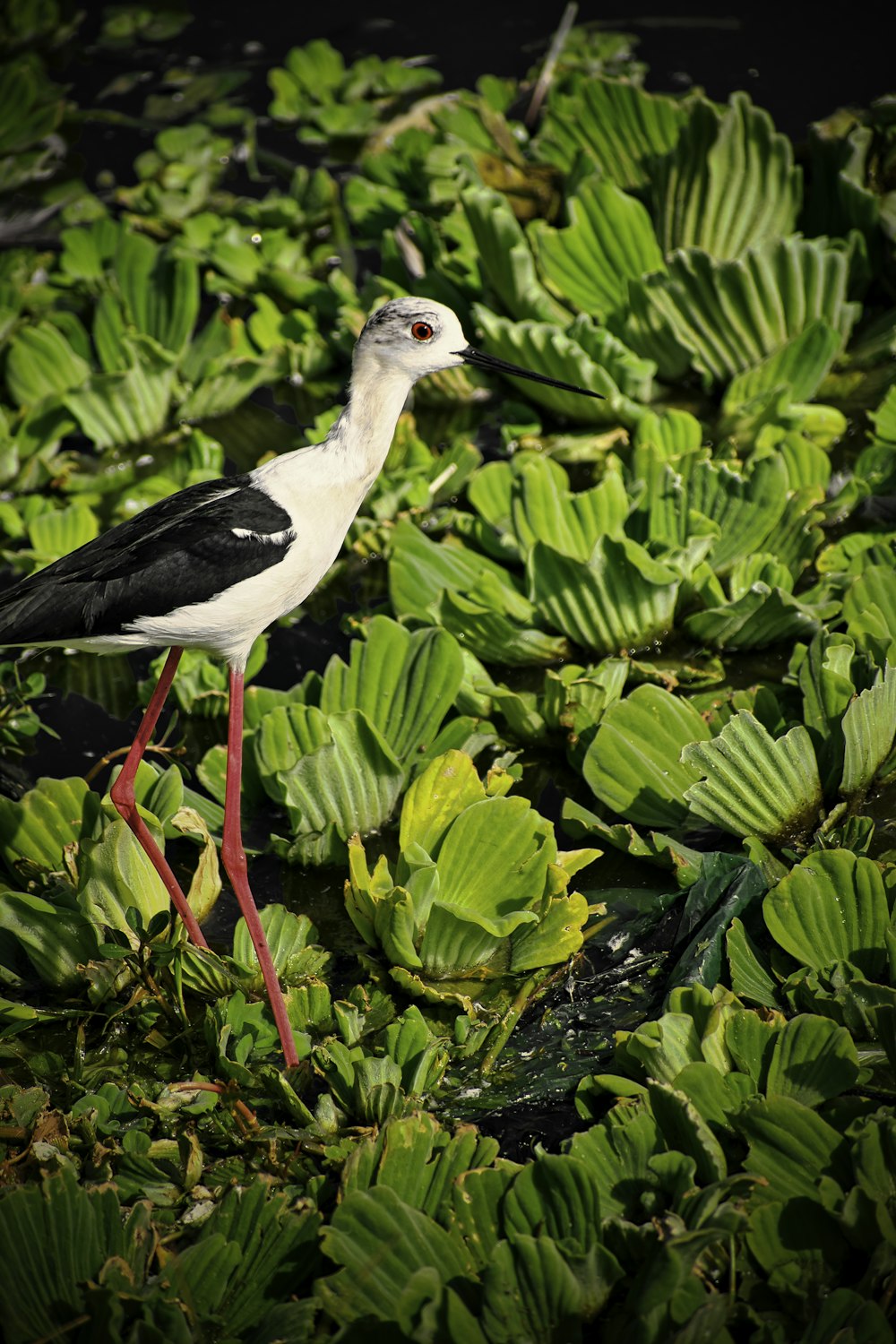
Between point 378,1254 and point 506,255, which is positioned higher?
point 506,255

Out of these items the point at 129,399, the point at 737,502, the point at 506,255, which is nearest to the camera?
the point at 737,502

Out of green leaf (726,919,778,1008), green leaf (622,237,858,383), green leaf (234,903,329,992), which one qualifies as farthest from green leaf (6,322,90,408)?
green leaf (726,919,778,1008)

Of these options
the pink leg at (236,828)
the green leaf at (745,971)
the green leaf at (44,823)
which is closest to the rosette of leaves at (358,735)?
the pink leg at (236,828)

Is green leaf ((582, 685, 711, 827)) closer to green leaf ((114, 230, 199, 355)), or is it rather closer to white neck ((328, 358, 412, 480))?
white neck ((328, 358, 412, 480))

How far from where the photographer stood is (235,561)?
2.66 meters

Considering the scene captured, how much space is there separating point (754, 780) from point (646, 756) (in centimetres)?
28

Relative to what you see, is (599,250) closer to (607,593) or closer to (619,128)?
(619,128)

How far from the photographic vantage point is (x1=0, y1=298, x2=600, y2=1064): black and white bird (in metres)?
2.67

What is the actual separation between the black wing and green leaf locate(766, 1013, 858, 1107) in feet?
4.60

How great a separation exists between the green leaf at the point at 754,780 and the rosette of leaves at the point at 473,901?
0.30 meters

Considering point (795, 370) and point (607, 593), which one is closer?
point (607, 593)

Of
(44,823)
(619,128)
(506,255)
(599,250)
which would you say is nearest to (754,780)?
(44,823)

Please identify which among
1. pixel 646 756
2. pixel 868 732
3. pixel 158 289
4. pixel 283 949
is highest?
pixel 158 289

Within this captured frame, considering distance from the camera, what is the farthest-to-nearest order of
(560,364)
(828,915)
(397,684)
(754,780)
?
(560,364), (397,684), (754,780), (828,915)
